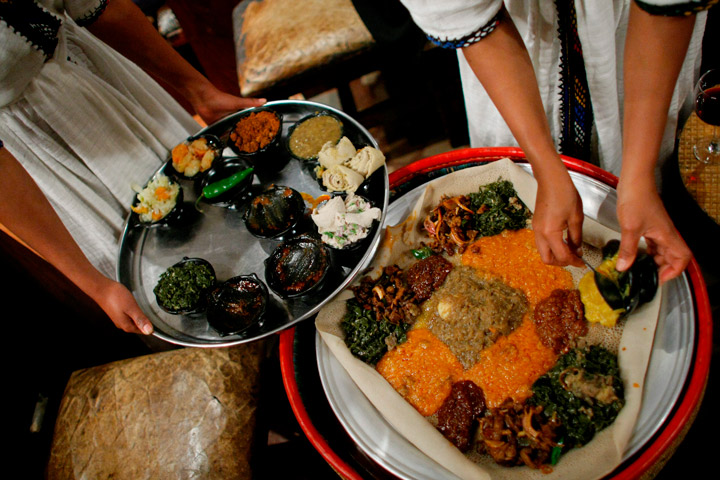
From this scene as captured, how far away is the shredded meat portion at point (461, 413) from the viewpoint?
1.79 m

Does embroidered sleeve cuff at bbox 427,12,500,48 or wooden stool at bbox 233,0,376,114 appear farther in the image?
wooden stool at bbox 233,0,376,114

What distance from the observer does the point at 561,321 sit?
6.24 ft

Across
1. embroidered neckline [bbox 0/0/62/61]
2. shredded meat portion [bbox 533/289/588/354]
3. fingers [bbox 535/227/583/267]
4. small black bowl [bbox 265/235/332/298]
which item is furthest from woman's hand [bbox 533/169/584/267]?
embroidered neckline [bbox 0/0/62/61]

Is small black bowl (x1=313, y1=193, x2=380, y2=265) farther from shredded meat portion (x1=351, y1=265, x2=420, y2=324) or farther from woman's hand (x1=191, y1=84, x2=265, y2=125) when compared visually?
woman's hand (x1=191, y1=84, x2=265, y2=125)

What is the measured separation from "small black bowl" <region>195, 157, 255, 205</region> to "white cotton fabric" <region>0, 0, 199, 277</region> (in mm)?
472

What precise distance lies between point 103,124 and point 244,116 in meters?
0.77

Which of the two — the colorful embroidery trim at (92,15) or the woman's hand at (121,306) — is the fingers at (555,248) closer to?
the woman's hand at (121,306)

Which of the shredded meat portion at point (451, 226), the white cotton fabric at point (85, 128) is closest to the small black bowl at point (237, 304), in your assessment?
the shredded meat portion at point (451, 226)

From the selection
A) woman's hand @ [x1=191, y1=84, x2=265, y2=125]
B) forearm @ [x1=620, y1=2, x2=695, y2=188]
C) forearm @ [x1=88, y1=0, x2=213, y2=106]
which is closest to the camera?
forearm @ [x1=620, y1=2, x2=695, y2=188]

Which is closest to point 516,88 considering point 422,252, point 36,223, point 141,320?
point 422,252

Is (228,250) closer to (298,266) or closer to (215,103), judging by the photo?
(298,266)

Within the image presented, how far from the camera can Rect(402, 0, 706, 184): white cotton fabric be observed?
5.14ft

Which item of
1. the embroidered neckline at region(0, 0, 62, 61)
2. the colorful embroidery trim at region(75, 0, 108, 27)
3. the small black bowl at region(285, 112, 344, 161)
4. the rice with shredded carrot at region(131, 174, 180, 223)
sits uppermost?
the embroidered neckline at region(0, 0, 62, 61)

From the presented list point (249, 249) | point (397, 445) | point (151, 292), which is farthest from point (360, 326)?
point (151, 292)
